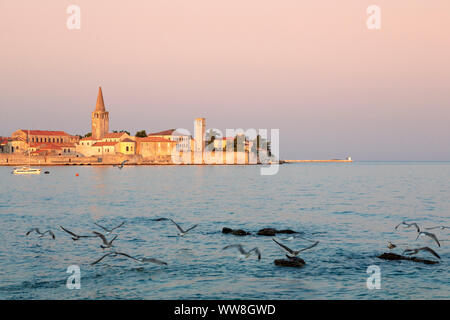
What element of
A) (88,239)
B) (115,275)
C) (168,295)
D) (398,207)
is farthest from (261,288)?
(398,207)

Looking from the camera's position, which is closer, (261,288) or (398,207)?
(261,288)

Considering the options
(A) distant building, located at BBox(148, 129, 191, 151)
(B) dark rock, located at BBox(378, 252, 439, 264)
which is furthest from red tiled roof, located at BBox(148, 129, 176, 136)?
(B) dark rock, located at BBox(378, 252, 439, 264)

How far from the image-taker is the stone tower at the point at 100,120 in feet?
548

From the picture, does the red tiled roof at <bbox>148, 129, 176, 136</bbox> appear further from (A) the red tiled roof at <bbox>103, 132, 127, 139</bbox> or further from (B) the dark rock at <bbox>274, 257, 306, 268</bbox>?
(B) the dark rock at <bbox>274, 257, 306, 268</bbox>

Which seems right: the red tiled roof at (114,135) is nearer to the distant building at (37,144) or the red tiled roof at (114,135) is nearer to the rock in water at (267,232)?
the distant building at (37,144)

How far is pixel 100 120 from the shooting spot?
6585 inches

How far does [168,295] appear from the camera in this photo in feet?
43.3

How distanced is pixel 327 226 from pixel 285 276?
1334 centimetres

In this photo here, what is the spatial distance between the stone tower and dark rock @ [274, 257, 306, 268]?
156 meters

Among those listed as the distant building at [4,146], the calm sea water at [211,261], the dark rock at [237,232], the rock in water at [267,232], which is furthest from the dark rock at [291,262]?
the distant building at [4,146]

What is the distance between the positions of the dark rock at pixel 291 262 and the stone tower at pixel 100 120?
156289 mm

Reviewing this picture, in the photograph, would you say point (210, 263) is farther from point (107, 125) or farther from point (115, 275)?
point (107, 125)

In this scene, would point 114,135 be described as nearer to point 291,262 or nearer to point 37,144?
point 37,144

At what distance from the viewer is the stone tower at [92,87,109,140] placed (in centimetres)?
16712
